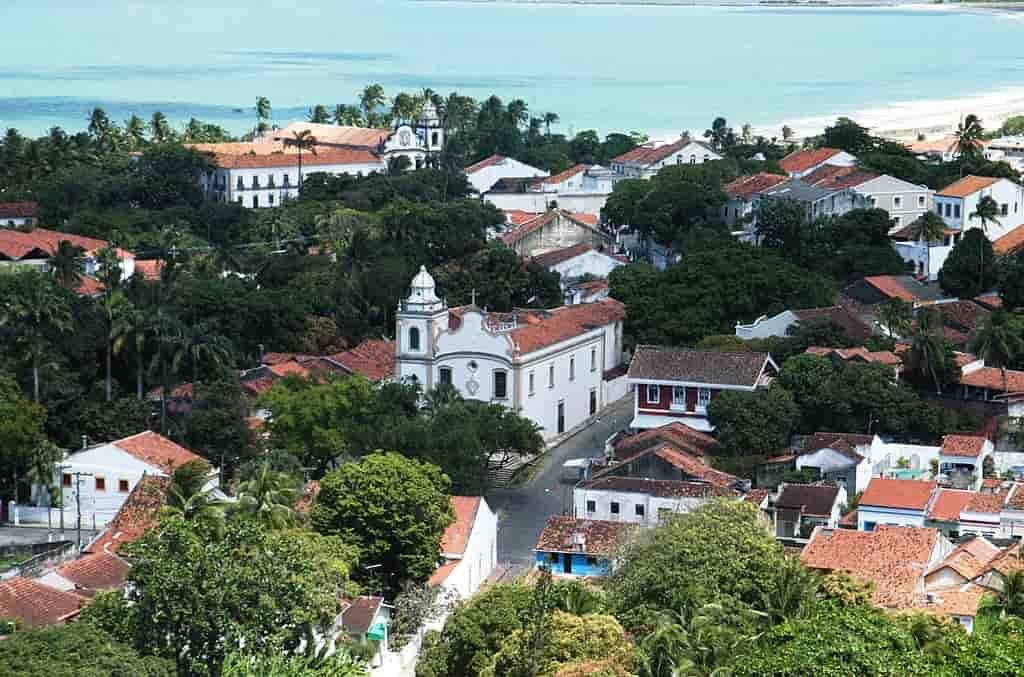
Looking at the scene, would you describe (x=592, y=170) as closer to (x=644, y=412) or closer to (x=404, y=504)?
(x=644, y=412)

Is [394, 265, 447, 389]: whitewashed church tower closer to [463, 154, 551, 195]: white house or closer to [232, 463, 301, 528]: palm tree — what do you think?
[232, 463, 301, 528]: palm tree

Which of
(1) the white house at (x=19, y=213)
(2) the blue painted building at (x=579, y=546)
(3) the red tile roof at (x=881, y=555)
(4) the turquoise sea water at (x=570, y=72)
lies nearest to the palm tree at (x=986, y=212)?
(3) the red tile roof at (x=881, y=555)

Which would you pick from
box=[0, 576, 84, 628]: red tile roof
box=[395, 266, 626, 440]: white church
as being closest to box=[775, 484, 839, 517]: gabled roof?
box=[395, 266, 626, 440]: white church

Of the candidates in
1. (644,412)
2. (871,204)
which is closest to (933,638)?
(644,412)

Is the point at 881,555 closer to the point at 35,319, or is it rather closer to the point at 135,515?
the point at 135,515

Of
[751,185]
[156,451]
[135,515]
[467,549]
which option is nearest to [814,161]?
[751,185]

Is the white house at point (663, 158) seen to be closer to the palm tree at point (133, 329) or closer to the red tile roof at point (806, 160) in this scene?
the red tile roof at point (806, 160)

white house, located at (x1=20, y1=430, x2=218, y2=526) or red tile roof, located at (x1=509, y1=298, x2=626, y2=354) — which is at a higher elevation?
red tile roof, located at (x1=509, y1=298, x2=626, y2=354)
